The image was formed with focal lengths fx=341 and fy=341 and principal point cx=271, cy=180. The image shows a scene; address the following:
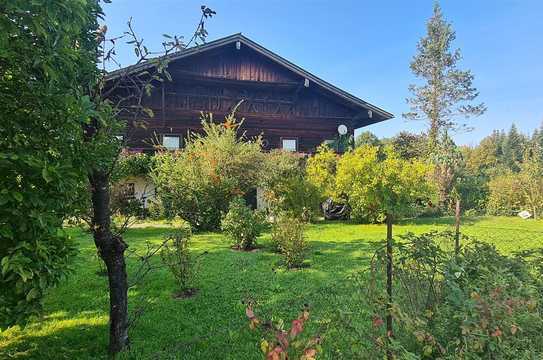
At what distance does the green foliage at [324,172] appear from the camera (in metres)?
13.6

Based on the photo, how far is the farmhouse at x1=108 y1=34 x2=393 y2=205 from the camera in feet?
54.4

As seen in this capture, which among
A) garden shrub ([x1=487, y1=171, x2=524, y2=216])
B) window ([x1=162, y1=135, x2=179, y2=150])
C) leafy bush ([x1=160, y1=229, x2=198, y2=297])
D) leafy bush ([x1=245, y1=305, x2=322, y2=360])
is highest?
window ([x1=162, y1=135, x2=179, y2=150])

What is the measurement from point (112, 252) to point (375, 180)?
10568 mm

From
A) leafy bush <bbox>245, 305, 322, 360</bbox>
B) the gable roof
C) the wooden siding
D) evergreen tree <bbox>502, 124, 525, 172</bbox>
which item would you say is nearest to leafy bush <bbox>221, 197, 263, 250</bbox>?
leafy bush <bbox>245, 305, 322, 360</bbox>

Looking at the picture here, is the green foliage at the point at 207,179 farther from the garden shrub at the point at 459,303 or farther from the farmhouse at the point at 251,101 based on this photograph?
the garden shrub at the point at 459,303

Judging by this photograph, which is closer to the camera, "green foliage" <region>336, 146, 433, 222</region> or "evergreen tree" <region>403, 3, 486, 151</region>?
"green foliage" <region>336, 146, 433, 222</region>

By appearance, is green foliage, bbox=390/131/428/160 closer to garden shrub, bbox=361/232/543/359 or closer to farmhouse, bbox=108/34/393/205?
farmhouse, bbox=108/34/393/205

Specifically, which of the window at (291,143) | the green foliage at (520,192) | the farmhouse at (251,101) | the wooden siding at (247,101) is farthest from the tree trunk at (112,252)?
the green foliage at (520,192)

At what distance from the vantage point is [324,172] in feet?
45.9

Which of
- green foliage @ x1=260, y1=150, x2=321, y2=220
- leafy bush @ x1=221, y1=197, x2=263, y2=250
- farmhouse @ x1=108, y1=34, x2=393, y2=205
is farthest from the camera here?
farmhouse @ x1=108, y1=34, x2=393, y2=205

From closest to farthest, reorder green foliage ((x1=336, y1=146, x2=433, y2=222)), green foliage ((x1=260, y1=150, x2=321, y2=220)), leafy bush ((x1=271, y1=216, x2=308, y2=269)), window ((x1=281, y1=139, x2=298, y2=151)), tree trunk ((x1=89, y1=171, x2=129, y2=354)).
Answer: tree trunk ((x1=89, y1=171, x2=129, y2=354))
leafy bush ((x1=271, y1=216, x2=308, y2=269))
green foliage ((x1=260, y1=150, x2=321, y2=220))
green foliage ((x1=336, y1=146, x2=433, y2=222))
window ((x1=281, y1=139, x2=298, y2=151))

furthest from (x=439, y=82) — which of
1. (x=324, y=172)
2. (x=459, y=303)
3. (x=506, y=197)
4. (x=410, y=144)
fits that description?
(x=459, y=303)

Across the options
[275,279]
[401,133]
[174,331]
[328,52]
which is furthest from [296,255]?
[401,133]

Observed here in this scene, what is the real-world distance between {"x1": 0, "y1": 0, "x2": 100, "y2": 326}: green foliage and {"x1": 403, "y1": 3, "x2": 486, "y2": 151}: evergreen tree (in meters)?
32.1
